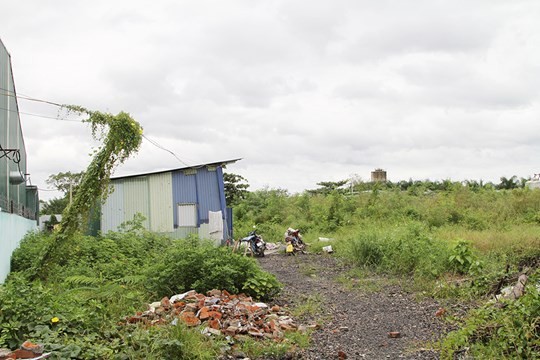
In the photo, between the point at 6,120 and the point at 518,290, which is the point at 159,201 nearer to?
the point at 6,120

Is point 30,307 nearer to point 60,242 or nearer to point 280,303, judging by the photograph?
point 280,303

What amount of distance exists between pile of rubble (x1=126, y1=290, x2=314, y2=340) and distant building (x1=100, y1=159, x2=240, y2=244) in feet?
36.0

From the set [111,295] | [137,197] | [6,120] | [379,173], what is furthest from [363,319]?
[379,173]

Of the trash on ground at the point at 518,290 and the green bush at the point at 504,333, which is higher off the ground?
the trash on ground at the point at 518,290

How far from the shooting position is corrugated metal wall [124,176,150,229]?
61.0 ft

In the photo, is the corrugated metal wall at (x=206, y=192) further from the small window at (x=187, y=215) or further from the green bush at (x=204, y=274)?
the green bush at (x=204, y=274)

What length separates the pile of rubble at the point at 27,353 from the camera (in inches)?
188

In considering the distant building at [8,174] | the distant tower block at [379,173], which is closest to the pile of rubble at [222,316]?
the distant building at [8,174]

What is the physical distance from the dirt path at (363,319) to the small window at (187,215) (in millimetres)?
8039

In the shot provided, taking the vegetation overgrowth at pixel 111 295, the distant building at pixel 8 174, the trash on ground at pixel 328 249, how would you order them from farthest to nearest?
the trash on ground at pixel 328 249 → the distant building at pixel 8 174 → the vegetation overgrowth at pixel 111 295

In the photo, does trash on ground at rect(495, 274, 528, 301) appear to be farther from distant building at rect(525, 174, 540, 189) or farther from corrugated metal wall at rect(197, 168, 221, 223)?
distant building at rect(525, 174, 540, 189)

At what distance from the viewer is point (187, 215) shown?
19.0 m

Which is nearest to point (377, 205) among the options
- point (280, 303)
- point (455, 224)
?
point (455, 224)

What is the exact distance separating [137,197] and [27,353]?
557 inches
